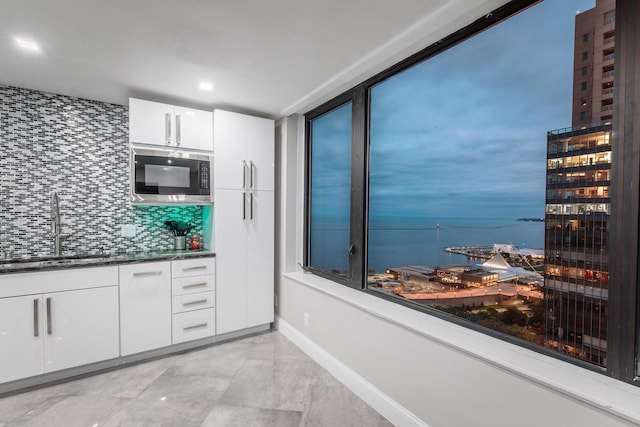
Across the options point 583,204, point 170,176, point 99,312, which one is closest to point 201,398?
point 99,312

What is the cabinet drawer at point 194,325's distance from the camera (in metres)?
2.66

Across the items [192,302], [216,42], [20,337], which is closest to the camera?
[216,42]

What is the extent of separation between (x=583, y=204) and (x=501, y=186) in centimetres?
36

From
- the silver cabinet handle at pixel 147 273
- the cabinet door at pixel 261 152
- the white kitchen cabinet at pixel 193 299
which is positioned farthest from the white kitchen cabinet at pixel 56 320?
the cabinet door at pixel 261 152

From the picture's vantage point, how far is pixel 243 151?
298 centimetres

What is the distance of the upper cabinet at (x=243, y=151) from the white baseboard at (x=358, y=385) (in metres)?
1.57

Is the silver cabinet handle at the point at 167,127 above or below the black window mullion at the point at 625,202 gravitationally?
above

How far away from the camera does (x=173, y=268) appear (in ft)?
8.70

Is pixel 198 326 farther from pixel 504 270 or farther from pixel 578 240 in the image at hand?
pixel 578 240

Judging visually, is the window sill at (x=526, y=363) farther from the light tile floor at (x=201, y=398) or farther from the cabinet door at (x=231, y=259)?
the cabinet door at (x=231, y=259)

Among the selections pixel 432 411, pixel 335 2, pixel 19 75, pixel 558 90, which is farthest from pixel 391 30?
pixel 19 75

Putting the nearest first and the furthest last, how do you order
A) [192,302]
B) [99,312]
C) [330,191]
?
[99,312], [192,302], [330,191]

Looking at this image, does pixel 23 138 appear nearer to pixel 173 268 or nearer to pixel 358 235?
pixel 173 268

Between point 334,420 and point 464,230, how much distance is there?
1.42 meters
